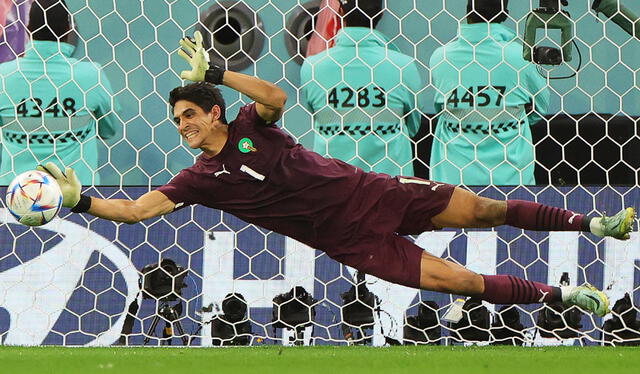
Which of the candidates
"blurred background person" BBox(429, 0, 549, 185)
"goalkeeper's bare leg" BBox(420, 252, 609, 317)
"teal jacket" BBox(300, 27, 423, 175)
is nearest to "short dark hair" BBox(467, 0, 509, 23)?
"blurred background person" BBox(429, 0, 549, 185)

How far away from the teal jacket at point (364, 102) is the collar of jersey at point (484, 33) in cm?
32

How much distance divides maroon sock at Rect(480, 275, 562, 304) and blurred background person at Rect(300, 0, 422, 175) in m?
1.18

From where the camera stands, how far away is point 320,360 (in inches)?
173

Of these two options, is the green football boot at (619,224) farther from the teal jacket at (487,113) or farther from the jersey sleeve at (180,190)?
the jersey sleeve at (180,190)

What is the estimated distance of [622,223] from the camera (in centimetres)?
467

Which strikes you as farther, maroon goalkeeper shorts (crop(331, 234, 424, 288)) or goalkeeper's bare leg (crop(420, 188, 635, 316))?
maroon goalkeeper shorts (crop(331, 234, 424, 288))

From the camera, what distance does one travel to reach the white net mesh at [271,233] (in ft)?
18.4

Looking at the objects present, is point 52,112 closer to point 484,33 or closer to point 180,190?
point 180,190

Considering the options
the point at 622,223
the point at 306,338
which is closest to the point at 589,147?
the point at 622,223

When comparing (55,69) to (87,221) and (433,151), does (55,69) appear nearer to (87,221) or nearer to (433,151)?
(87,221)

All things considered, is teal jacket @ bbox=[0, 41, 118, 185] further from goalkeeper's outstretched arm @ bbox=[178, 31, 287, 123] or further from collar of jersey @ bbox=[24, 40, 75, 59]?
goalkeeper's outstretched arm @ bbox=[178, 31, 287, 123]

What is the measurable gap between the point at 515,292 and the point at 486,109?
1353mm

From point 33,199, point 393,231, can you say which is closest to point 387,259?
point 393,231

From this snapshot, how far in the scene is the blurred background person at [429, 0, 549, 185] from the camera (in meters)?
5.86
